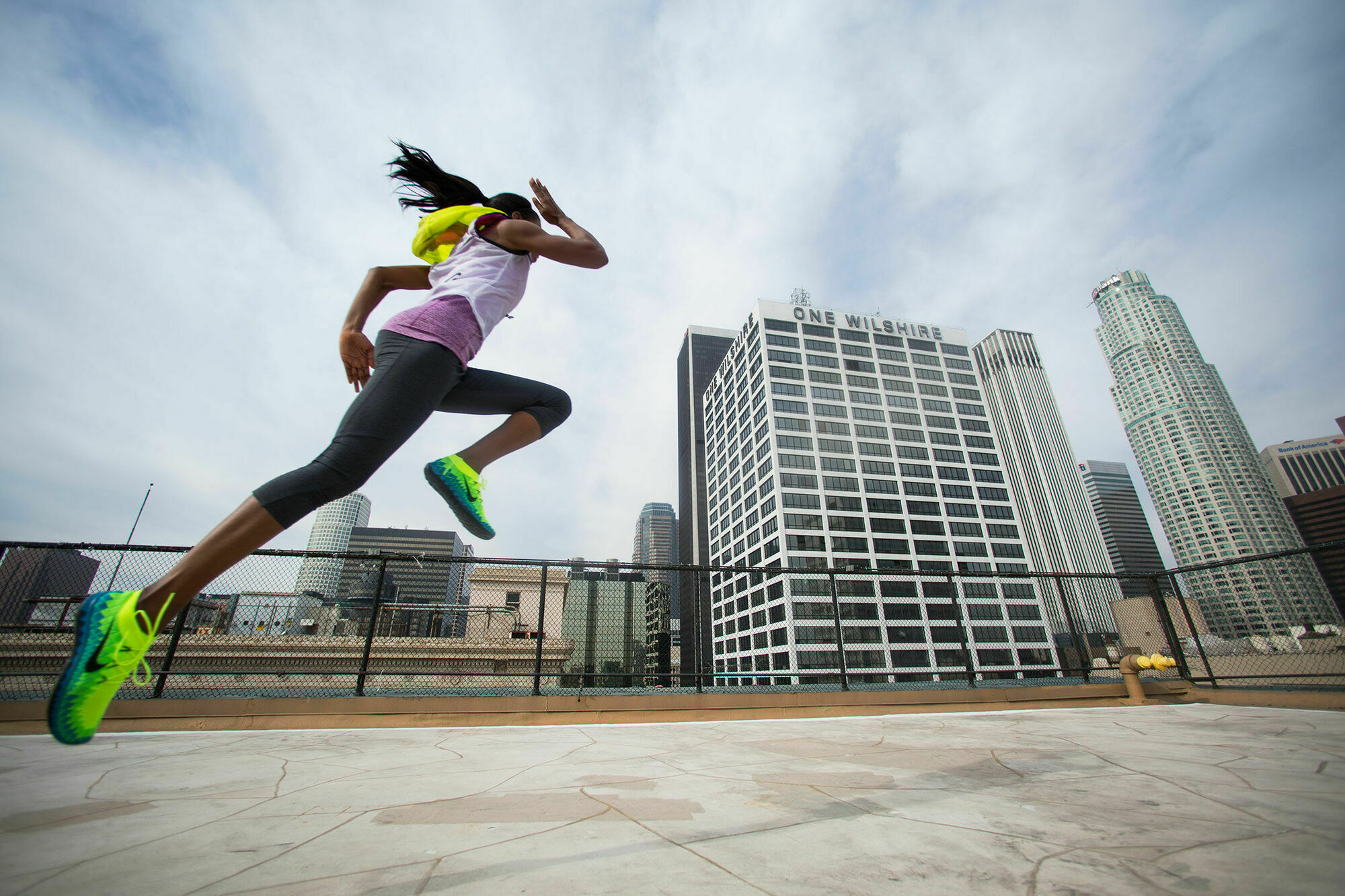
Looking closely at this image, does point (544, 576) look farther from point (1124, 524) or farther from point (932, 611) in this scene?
point (1124, 524)

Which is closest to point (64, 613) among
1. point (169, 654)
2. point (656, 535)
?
point (169, 654)

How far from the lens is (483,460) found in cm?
196

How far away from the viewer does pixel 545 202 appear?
212cm

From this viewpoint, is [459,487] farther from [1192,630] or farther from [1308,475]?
[1308,475]

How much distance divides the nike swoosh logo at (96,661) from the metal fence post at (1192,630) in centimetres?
788

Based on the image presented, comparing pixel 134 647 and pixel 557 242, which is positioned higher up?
pixel 557 242

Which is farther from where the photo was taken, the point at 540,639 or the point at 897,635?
the point at 897,635

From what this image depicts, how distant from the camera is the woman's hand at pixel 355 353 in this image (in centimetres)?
192

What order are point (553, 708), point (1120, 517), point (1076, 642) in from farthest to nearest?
point (1120, 517) < point (1076, 642) < point (553, 708)

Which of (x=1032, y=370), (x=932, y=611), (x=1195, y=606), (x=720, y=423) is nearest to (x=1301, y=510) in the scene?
(x=1032, y=370)

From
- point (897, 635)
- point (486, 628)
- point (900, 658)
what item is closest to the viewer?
point (486, 628)

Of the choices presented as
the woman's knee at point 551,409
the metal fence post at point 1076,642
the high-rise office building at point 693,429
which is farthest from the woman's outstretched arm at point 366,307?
the high-rise office building at point 693,429

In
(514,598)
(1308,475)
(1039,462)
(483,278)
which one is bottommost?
(514,598)

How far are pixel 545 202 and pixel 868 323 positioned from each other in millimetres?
79201
